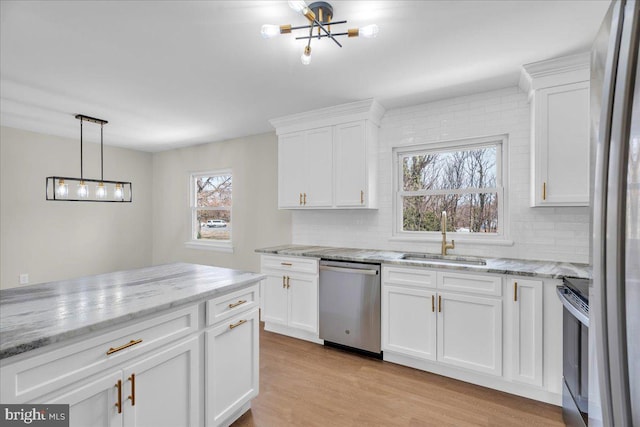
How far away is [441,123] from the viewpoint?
3.20 m

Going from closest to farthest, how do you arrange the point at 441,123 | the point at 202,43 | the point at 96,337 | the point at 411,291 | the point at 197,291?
the point at 96,337 → the point at 197,291 → the point at 202,43 → the point at 411,291 → the point at 441,123

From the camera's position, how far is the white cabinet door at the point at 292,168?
3.69m

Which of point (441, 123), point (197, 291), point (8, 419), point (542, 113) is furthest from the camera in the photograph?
point (441, 123)

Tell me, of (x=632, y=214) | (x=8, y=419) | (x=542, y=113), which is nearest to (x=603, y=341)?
(x=632, y=214)

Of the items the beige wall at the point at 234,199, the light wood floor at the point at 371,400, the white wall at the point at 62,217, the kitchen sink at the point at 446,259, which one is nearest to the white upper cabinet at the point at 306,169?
the beige wall at the point at 234,199

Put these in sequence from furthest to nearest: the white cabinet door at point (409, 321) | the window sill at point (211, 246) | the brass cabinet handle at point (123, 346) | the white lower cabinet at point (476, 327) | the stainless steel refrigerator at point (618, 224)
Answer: the window sill at point (211, 246)
the white cabinet door at point (409, 321)
the white lower cabinet at point (476, 327)
the brass cabinet handle at point (123, 346)
the stainless steel refrigerator at point (618, 224)

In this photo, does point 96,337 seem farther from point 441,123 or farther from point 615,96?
point 441,123

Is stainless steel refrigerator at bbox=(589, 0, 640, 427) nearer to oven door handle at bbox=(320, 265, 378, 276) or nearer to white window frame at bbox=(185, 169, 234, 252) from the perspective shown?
oven door handle at bbox=(320, 265, 378, 276)

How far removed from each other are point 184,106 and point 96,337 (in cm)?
281

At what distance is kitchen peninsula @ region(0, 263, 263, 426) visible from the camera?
1.10 metres

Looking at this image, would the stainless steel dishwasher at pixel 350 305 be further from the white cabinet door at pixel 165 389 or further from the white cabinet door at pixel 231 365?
the white cabinet door at pixel 165 389

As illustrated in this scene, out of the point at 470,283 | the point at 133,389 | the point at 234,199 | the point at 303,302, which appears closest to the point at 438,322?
the point at 470,283

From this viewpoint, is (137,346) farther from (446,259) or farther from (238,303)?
(446,259)

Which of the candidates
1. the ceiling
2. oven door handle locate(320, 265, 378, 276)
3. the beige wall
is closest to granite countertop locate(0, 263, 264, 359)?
oven door handle locate(320, 265, 378, 276)
